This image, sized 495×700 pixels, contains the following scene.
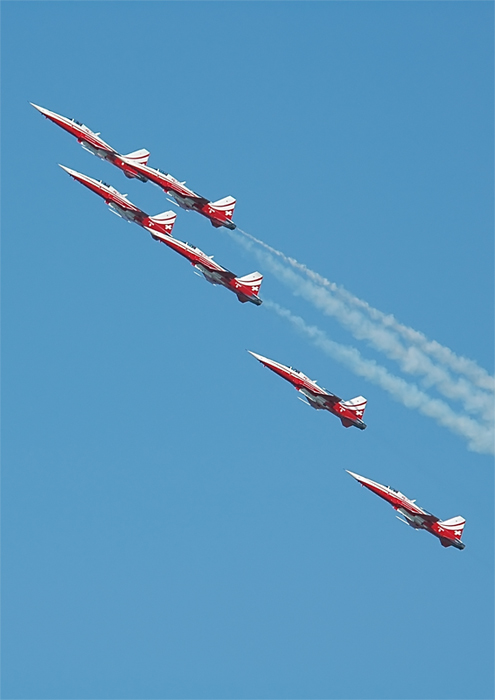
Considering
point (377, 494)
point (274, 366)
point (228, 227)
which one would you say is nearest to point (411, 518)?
point (377, 494)

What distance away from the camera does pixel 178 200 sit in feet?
574

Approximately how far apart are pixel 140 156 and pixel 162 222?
5.61 metres

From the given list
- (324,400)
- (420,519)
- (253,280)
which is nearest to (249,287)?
(253,280)

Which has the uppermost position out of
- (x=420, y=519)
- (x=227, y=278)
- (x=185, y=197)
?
(x=185, y=197)

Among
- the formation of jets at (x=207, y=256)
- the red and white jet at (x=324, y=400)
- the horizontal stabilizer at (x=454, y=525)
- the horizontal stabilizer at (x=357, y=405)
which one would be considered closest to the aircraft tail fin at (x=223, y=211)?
the formation of jets at (x=207, y=256)

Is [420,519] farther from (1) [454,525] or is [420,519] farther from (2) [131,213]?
(2) [131,213]

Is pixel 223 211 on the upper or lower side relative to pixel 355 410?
upper

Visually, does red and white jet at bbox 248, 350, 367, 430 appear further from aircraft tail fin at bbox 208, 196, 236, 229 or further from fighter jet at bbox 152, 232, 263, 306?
aircraft tail fin at bbox 208, 196, 236, 229

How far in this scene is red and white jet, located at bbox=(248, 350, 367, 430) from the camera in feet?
562

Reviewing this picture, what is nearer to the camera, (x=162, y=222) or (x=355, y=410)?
(x=355, y=410)

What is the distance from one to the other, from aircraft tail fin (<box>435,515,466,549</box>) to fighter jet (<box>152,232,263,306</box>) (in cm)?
2251

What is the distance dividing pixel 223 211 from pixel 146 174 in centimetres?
694

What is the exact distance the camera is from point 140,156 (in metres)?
176

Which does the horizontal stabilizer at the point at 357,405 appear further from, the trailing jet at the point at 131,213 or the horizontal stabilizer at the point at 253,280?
the trailing jet at the point at 131,213
